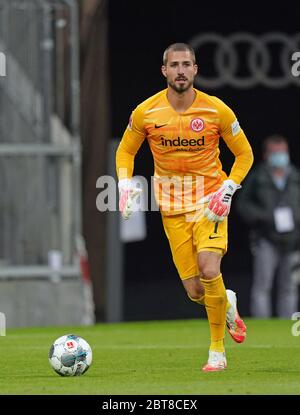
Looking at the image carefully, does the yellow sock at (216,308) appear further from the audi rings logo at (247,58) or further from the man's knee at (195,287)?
the audi rings logo at (247,58)

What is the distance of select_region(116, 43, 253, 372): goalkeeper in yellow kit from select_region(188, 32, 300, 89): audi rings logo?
8319 millimetres

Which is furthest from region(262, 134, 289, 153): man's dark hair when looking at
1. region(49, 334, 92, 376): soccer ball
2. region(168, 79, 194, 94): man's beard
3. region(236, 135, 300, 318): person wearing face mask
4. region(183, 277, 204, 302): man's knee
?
region(49, 334, 92, 376): soccer ball

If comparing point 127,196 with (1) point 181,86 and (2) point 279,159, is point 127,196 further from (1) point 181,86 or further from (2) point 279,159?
(2) point 279,159

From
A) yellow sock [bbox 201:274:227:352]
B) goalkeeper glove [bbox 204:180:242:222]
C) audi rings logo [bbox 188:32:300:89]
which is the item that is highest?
audi rings logo [bbox 188:32:300:89]

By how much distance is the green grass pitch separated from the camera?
9.59m

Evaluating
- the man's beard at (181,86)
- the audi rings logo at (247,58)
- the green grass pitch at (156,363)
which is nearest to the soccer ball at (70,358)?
the green grass pitch at (156,363)

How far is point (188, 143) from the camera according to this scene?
11242mm

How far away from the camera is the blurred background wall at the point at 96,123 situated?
1842cm

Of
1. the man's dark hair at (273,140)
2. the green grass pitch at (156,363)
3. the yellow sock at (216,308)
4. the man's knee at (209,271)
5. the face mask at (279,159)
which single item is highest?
the man's dark hair at (273,140)

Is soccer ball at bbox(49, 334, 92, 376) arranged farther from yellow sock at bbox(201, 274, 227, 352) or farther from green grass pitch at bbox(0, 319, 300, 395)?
yellow sock at bbox(201, 274, 227, 352)

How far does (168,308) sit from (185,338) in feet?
16.0

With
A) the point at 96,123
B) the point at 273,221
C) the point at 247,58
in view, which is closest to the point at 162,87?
the point at 96,123
